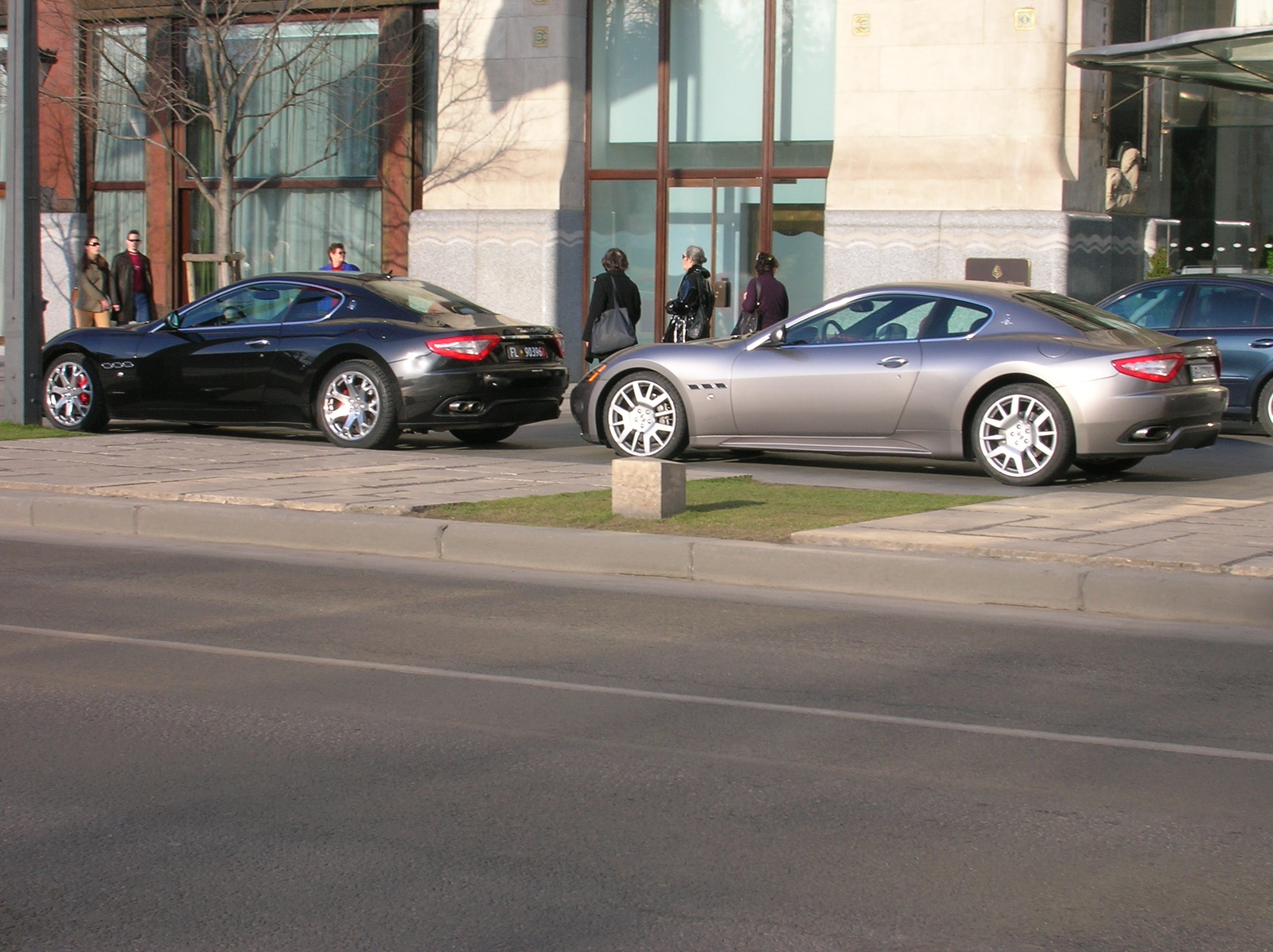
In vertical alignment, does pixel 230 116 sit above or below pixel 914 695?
above

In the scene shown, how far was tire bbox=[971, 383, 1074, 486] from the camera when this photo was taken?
36.1ft

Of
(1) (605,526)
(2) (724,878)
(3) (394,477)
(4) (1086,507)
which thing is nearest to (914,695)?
(2) (724,878)

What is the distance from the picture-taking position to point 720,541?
8.57m

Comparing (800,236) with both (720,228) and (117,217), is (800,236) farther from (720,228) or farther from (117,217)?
(117,217)

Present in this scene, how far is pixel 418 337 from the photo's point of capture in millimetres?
13383

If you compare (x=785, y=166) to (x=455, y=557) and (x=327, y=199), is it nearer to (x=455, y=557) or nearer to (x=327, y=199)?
(x=327, y=199)

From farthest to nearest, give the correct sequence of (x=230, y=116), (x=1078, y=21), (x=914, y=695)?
(x=230, y=116) → (x=1078, y=21) → (x=914, y=695)

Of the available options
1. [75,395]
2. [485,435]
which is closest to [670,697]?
[485,435]

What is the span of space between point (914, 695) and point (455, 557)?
3.65 metres

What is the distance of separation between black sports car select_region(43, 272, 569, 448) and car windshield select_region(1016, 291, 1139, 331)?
4127mm

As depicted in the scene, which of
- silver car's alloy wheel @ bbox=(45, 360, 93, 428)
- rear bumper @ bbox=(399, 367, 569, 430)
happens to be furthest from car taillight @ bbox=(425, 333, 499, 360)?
silver car's alloy wheel @ bbox=(45, 360, 93, 428)

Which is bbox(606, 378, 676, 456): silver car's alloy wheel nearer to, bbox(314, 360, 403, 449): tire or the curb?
bbox(314, 360, 403, 449): tire

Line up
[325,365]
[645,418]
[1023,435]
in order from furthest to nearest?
[325,365] → [645,418] → [1023,435]

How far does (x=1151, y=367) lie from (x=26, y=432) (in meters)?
9.30
